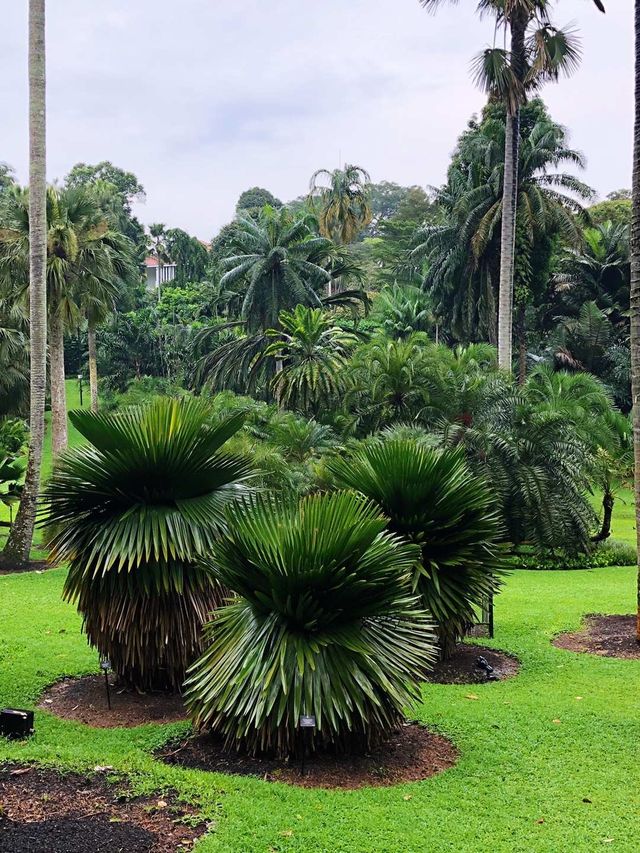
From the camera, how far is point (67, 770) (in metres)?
6.14

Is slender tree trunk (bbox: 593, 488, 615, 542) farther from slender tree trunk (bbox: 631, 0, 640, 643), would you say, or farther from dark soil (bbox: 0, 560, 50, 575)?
dark soil (bbox: 0, 560, 50, 575)

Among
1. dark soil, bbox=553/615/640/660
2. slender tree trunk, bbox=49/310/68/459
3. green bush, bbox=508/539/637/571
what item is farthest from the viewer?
slender tree trunk, bbox=49/310/68/459

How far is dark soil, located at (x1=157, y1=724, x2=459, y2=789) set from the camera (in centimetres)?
637

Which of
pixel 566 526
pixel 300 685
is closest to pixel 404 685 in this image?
pixel 300 685

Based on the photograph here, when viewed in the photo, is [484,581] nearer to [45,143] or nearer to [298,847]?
[298,847]

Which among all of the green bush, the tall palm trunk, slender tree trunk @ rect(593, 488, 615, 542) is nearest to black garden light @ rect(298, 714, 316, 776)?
the green bush

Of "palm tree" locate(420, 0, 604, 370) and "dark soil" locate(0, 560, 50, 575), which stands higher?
"palm tree" locate(420, 0, 604, 370)

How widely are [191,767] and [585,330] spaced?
36270mm

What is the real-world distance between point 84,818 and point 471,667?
18.4 ft

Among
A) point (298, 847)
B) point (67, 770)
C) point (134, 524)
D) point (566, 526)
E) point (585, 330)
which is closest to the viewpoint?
point (298, 847)

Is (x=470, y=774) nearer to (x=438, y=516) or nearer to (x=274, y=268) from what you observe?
(x=438, y=516)

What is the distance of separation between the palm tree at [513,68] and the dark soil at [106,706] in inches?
747

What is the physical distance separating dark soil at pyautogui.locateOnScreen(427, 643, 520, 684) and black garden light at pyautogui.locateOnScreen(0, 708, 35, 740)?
427 centimetres

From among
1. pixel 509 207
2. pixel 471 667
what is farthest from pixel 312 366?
pixel 471 667
